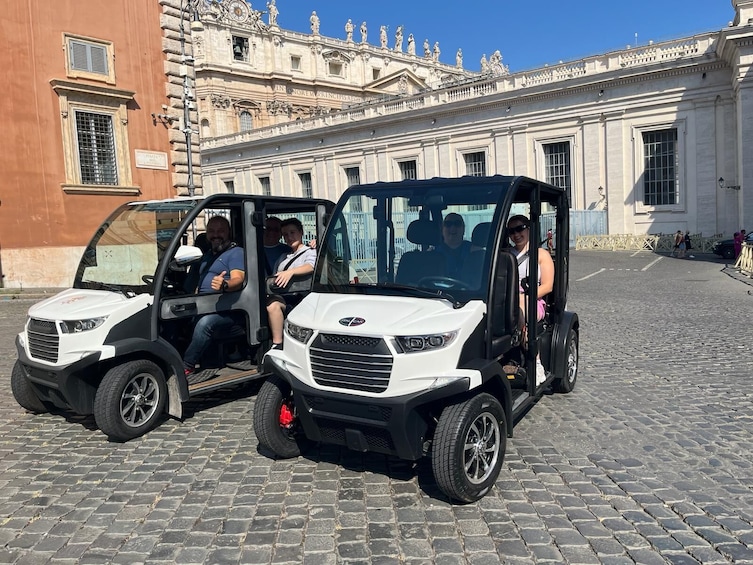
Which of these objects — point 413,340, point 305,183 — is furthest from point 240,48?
point 413,340

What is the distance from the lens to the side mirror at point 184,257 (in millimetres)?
6078

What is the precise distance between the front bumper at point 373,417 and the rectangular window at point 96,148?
1694 centimetres

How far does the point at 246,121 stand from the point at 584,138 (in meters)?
39.3

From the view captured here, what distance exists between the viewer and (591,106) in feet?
122

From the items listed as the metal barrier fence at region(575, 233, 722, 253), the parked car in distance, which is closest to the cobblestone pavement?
the parked car in distance

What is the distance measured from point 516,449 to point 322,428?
1684mm

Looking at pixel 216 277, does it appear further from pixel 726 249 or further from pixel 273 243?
pixel 726 249

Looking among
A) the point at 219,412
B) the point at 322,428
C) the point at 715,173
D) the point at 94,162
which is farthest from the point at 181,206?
the point at 715,173

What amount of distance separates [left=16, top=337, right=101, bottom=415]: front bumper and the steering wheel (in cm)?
285

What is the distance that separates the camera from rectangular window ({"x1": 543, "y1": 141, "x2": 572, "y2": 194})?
39.4m

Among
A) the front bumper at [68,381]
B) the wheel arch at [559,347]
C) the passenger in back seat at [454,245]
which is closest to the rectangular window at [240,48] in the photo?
the front bumper at [68,381]

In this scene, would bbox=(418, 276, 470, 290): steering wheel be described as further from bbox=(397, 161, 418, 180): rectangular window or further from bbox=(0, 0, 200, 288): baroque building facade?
bbox=(397, 161, 418, 180): rectangular window

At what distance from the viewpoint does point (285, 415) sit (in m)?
4.84

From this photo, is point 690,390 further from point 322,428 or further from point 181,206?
point 181,206
